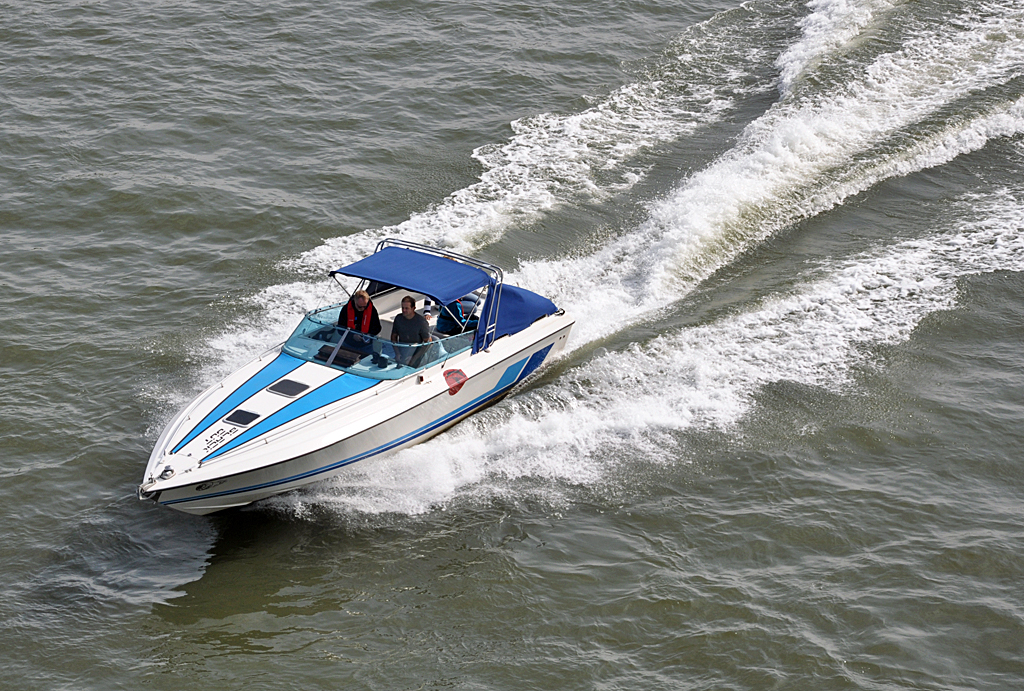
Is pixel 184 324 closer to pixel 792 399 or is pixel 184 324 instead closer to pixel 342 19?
pixel 792 399

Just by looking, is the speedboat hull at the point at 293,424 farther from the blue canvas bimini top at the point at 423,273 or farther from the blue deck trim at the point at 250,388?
the blue canvas bimini top at the point at 423,273

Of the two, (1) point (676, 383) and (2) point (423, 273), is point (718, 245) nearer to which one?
(1) point (676, 383)

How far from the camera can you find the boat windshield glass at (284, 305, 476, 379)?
11938 mm

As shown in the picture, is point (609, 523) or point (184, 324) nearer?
point (609, 523)

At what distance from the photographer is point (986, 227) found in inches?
639

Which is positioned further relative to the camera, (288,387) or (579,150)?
(579,150)

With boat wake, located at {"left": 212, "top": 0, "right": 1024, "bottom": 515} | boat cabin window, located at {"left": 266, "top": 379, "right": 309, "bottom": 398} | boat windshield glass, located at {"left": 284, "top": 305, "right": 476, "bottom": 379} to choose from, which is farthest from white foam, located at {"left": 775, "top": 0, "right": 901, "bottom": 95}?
boat cabin window, located at {"left": 266, "top": 379, "right": 309, "bottom": 398}

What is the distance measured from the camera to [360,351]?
1209 centimetres

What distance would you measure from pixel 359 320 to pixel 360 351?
46cm

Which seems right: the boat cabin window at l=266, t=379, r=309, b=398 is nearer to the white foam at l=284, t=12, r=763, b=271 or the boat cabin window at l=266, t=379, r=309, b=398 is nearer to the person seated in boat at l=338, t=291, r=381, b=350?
the person seated in boat at l=338, t=291, r=381, b=350

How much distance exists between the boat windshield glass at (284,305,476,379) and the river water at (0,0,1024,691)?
1108 mm

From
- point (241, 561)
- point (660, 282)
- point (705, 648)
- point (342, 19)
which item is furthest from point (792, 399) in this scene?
point (342, 19)

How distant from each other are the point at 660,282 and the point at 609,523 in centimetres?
536

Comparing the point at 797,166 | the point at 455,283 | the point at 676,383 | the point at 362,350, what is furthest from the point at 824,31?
the point at 362,350
